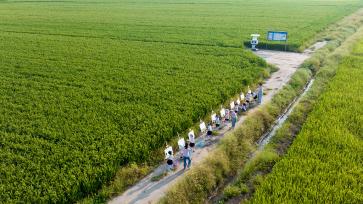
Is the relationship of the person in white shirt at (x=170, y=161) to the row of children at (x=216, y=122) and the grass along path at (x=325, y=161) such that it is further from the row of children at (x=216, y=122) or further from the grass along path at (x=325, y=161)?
the grass along path at (x=325, y=161)

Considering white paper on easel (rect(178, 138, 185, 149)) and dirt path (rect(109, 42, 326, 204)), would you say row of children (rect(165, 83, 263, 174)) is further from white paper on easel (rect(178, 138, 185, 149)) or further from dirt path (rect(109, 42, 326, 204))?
dirt path (rect(109, 42, 326, 204))

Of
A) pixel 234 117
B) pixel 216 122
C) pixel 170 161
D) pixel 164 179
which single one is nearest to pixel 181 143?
pixel 170 161

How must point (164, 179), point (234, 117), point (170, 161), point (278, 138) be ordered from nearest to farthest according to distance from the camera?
point (164, 179) < point (170, 161) < point (278, 138) < point (234, 117)

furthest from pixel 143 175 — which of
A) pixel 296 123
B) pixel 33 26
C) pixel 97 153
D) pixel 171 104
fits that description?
pixel 33 26

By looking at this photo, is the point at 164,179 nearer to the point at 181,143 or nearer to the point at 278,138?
the point at 181,143

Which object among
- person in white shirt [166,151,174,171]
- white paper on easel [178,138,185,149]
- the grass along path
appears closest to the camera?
the grass along path

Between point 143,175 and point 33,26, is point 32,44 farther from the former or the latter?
point 143,175

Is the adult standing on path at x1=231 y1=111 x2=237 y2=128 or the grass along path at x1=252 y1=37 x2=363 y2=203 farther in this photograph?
the adult standing on path at x1=231 y1=111 x2=237 y2=128

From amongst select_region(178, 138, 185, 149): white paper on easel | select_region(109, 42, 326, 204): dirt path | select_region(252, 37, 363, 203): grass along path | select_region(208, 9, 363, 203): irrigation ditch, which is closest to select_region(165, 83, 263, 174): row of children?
select_region(178, 138, 185, 149): white paper on easel

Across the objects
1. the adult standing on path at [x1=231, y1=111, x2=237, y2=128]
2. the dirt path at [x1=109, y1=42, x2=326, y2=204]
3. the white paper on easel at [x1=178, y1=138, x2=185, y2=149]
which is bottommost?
the dirt path at [x1=109, y1=42, x2=326, y2=204]

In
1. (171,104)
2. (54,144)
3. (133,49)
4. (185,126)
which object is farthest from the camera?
(133,49)

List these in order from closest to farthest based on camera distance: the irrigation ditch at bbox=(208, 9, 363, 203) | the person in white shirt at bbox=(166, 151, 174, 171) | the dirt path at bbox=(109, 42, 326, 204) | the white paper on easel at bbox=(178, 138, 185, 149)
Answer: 1. the dirt path at bbox=(109, 42, 326, 204)
2. the irrigation ditch at bbox=(208, 9, 363, 203)
3. the person in white shirt at bbox=(166, 151, 174, 171)
4. the white paper on easel at bbox=(178, 138, 185, 149)
